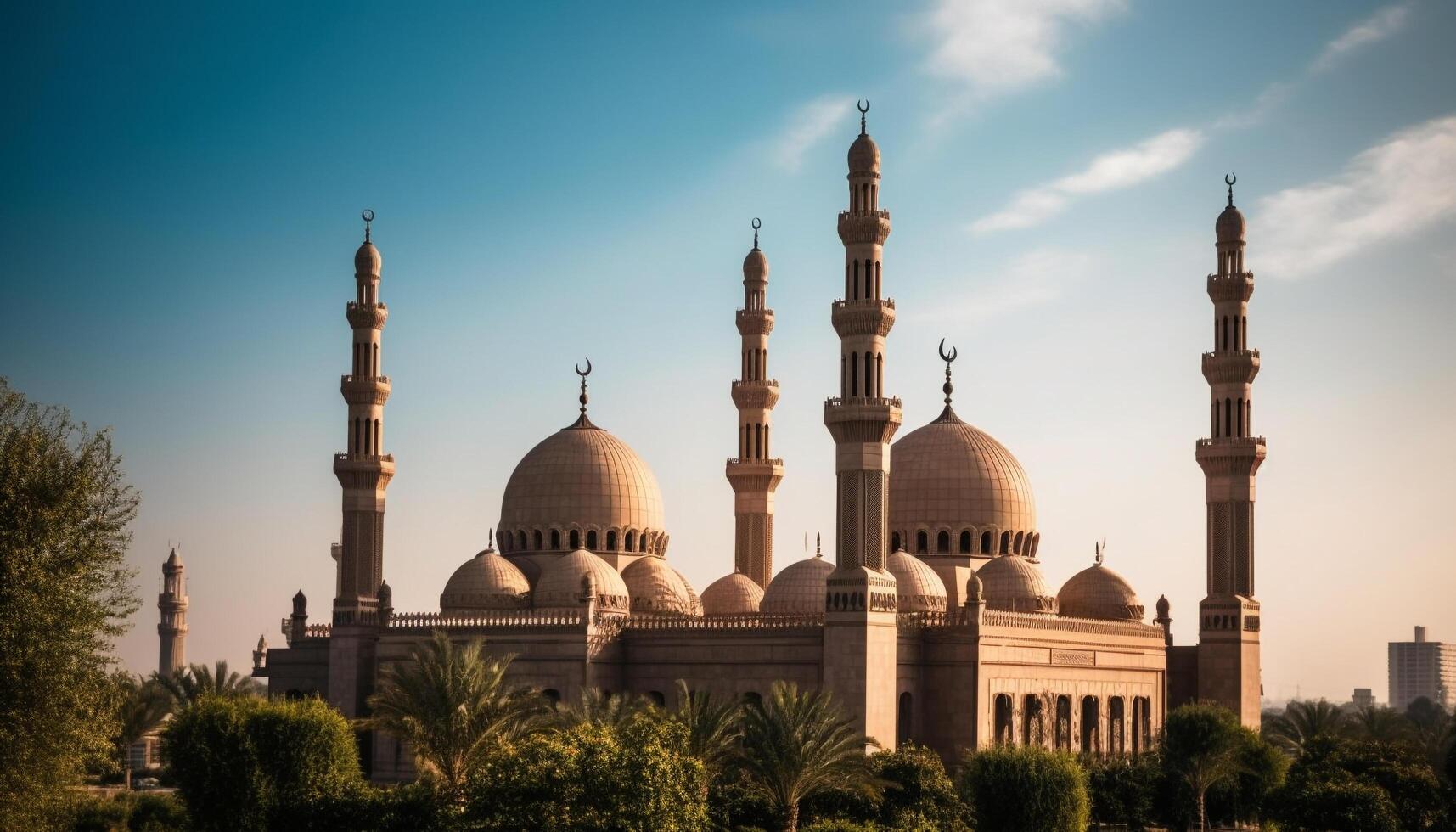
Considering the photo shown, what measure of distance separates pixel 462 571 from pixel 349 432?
5630 mm

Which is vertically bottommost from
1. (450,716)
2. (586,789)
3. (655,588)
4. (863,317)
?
(586,789)

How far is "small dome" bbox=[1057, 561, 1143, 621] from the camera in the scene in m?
56.7

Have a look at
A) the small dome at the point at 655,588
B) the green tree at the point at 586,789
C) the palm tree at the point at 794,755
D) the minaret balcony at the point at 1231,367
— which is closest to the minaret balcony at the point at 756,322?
the small dome at the point at 655,588

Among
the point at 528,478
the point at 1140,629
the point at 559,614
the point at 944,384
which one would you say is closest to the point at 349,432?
the point at 528,478

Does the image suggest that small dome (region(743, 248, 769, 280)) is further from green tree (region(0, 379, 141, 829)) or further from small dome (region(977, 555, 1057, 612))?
green tree (region(0, 379, 141, 829))

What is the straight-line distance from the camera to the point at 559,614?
Answer: 2003 inches

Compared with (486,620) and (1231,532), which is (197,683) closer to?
(486,620)

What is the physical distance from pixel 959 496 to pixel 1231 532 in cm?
807

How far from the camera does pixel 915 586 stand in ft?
170

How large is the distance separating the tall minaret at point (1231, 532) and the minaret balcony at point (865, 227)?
15.0 meters

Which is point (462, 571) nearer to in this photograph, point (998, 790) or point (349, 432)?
point (349, 432)

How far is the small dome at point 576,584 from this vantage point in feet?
171

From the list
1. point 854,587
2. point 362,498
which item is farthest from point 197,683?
point 854,587

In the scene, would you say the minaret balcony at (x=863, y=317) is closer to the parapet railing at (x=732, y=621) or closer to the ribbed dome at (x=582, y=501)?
the parapet railing at (x=732, y=621)
